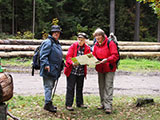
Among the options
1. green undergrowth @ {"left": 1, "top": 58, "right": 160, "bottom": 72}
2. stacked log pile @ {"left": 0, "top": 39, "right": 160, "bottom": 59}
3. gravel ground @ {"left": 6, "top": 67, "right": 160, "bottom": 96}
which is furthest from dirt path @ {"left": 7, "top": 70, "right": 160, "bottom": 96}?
stacked log pile @ {"left": 0, "top": 39, "right": 160, "bottom": 59}

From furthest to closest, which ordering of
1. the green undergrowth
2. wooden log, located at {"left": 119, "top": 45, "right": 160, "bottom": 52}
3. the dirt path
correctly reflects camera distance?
wooden log, located at {"left": 119, "top": 45, "right": 160, "bottom": 52}, the green undergrowth, the dirt path

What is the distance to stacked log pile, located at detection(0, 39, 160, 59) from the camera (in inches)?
619

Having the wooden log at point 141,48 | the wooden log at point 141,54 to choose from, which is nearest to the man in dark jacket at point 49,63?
the wooden log at point 141,54

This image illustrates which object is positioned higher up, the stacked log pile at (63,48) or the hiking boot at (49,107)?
the stacked log pile at (63,48)

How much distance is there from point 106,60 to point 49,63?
1.43 m

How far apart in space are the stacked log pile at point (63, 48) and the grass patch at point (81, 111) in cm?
891

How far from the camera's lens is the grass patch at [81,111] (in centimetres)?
564

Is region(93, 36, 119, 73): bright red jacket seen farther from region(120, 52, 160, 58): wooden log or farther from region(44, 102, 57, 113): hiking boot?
region(120, 52, 160, 58): wooden log

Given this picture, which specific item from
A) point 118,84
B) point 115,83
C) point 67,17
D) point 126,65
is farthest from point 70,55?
point 67,17

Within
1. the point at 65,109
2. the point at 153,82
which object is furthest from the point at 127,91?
the point at 65,109

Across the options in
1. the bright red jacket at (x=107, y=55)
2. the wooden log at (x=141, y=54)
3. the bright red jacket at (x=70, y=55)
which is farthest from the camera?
the wooden log at (x=141, y=54)

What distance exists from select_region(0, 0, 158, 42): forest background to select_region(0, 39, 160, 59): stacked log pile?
375 inches

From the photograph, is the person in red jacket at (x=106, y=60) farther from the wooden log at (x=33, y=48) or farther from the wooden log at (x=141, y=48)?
the wooden log at (x=141, y=48)

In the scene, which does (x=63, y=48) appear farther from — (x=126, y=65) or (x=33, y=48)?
(x=126, y=65)
